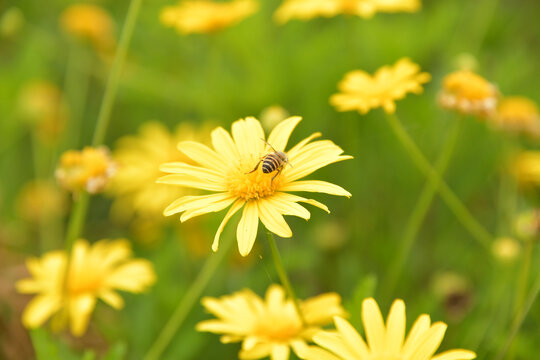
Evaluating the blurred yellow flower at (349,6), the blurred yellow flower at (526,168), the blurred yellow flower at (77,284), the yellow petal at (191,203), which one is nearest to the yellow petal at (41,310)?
the blurred yellow flower at (77,284)

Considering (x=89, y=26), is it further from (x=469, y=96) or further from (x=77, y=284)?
(x=469, y=96)

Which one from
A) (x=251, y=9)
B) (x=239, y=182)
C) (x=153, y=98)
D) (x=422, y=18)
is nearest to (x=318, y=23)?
(x=422, y=18)

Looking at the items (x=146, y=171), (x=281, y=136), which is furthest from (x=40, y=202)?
(x=281, y=136)

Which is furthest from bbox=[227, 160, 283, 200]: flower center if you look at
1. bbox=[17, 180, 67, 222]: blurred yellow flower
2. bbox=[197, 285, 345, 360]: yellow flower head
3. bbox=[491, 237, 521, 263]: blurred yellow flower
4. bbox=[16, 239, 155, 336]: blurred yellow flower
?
bbox=[17, 180, 67, 222]: blurred yellow flower

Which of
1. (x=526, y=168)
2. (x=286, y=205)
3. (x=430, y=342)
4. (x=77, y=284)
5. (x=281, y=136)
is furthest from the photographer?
(x=526, y=168)

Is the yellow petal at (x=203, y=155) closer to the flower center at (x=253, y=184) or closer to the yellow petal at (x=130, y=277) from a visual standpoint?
the flower center at (x=253, y=184)

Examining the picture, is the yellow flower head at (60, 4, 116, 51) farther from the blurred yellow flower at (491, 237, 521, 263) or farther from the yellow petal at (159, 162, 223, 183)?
the blurred yellow flower at (491, 237, 521, 263)
